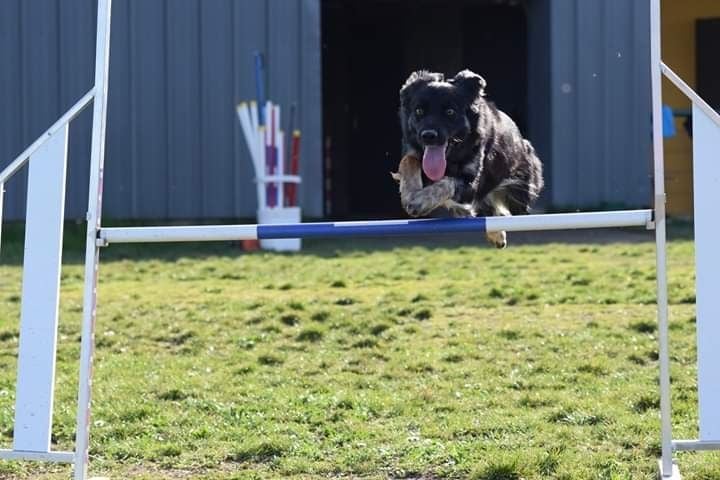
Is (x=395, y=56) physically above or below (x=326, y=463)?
above

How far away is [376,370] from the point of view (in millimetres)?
6043

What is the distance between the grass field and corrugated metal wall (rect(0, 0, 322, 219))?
329 cm

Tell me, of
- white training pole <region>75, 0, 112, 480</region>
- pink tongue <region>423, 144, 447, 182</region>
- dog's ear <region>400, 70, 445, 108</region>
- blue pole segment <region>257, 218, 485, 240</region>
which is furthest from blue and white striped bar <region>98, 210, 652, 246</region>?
dog's ear <region>400, 70, 445, 108</region>

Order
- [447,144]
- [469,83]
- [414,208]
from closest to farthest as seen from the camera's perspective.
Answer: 1. [414,208]
2. [447,144]
3. [469,83]

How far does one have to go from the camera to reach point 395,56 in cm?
1669

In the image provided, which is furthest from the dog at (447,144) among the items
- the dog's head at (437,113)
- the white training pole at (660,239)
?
the white training pole at (660,239)

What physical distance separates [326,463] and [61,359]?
7.97 feet

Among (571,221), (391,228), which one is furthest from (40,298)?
(571,221)

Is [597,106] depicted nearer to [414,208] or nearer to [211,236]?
[414,208]

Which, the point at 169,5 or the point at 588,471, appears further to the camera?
the point at 169,5

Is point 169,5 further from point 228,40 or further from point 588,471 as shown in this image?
point 588,471

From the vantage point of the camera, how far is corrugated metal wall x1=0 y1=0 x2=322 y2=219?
12703 millimetres

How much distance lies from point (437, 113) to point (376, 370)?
6.42 ft

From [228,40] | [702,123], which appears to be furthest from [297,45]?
[702,123]
